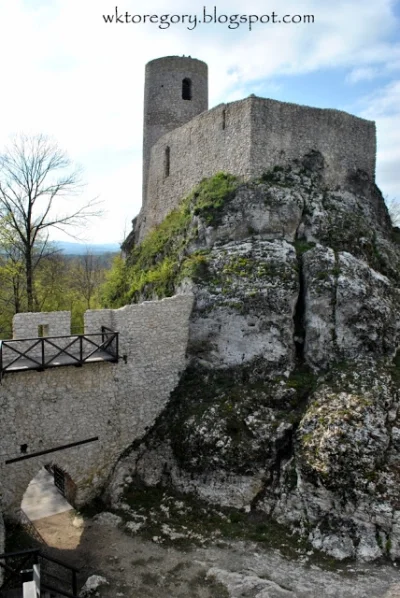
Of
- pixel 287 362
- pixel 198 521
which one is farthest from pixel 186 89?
pixel 198 521

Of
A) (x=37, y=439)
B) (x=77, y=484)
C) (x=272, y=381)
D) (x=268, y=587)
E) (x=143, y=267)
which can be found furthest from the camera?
(x=143, y=267)

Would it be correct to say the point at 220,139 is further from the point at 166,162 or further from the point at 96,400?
the point at 96,400

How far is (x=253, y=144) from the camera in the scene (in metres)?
19.0

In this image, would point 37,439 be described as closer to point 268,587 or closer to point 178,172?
point 268,587

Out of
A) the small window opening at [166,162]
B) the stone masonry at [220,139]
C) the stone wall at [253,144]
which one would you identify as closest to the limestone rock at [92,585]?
the stone masonry at [220,139]

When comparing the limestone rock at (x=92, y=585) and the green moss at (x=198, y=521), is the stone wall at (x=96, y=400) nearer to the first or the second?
the green moss at (x=198, y=521)

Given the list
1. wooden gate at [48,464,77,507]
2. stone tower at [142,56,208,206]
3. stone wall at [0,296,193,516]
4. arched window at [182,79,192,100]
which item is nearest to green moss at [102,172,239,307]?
stone wall at [0,296,193,516]

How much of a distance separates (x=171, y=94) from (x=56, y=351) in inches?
618

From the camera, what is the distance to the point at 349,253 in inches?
701

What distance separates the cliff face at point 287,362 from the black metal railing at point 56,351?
9.67 feet

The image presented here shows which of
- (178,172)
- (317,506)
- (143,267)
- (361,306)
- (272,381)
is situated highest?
(178,172)

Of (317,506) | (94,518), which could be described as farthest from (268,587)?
(94,518)

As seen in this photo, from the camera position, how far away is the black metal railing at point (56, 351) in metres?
12.6

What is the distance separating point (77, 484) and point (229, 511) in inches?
175
